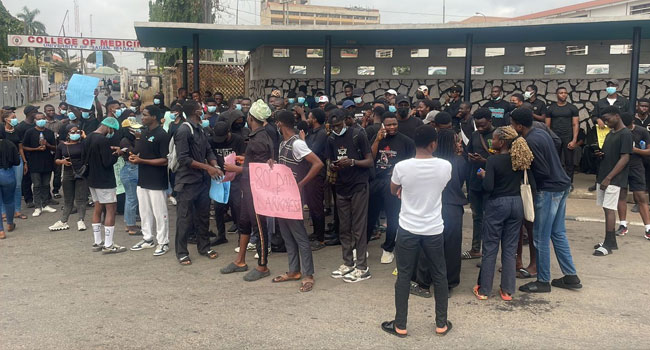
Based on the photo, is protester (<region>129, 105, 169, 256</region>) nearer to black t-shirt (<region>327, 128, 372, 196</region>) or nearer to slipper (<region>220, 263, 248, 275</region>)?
slipper (<region>220, 263, 248, 275</region>)

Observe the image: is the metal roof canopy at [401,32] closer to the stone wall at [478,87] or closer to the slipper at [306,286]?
the stone wall at [478,87]

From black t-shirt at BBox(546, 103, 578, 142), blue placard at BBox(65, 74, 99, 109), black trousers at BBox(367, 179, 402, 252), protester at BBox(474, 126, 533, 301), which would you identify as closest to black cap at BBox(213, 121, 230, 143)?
blue placard at BBox(65, 74, 99, 109)

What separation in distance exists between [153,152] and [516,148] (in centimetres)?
440

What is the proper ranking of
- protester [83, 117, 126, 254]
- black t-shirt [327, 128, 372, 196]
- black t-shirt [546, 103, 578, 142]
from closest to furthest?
black t-shirt [327, 128, 372, 196] → protester [83, 117, 126, 254] → black t-shirt [546, 103, 578, 142]

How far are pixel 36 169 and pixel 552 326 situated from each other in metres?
8.57

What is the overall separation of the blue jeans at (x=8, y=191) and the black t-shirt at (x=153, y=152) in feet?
8.49

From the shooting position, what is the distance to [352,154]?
5.93 m

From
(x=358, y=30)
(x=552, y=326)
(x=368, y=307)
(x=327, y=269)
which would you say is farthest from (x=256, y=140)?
(x=358, y=30)

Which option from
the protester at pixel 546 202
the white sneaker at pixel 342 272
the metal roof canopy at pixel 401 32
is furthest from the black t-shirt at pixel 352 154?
the metal roof canopy at pixel 401 32

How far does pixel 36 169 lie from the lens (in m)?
9.27

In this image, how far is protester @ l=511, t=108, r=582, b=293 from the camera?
17.5 feet

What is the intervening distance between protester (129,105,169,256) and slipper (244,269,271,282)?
1600 mm

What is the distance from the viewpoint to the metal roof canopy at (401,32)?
10.9 m

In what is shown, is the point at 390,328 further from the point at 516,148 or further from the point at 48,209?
the point at 48,209
